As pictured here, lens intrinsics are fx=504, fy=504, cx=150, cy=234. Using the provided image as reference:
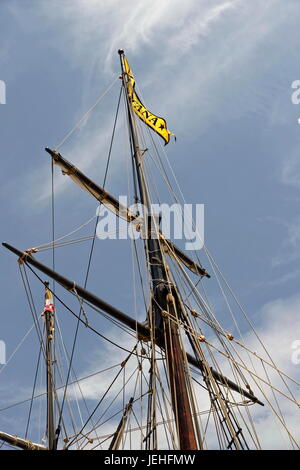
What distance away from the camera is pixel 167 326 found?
1251cm

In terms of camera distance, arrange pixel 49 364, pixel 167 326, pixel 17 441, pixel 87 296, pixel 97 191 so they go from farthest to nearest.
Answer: pixel 17 441
pixel 49 364
pixel 97 191
pixel 87 296
pixel 167 326

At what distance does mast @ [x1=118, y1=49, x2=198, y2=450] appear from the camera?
414 inches

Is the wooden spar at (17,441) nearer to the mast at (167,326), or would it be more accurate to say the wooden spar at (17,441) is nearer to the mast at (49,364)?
the mast at (49,364)

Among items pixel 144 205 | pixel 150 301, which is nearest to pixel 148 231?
pixel 144 205

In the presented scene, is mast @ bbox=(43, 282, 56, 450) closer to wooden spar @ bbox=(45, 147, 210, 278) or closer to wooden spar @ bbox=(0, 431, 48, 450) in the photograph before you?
wooden spar @ bbox=(0, 431, 48, 450)

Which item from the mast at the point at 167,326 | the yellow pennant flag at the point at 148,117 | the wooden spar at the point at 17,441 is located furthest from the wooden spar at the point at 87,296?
the wooden spar at the point at 17,441

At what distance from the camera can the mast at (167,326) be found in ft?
34.5

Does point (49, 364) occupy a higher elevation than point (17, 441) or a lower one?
higher

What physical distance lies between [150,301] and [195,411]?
10.2ft

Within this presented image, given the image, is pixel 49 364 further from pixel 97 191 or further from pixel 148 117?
pixel 148 117

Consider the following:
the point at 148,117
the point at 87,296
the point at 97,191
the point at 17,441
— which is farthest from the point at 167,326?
the point at 17,441
